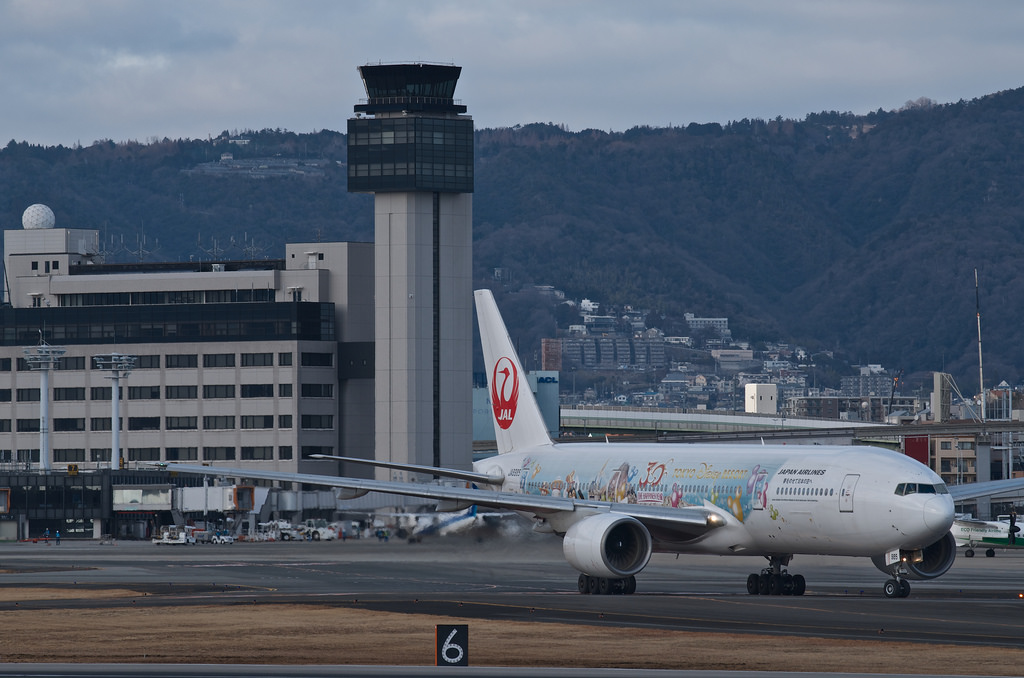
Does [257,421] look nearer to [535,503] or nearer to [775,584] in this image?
[535,503]

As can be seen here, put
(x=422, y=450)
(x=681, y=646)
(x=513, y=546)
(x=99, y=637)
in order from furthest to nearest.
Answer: (x=422, y=450) < (x=513, y=546) < (x=99, y=637) < (x=681, y=646)

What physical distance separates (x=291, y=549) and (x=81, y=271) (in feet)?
273

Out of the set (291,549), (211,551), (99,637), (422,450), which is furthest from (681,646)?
(422,450)

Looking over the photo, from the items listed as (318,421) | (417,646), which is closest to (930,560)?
(417,646)

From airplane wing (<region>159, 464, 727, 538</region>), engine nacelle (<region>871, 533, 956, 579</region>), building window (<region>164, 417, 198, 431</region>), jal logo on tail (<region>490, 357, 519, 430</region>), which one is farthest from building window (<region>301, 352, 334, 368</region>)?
engine nacelle (<region>871, 533, 956, 579</region>)

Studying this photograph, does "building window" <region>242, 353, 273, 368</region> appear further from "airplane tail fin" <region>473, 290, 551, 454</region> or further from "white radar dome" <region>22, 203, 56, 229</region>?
"airplane tail fin" <region>473, 290, 551, 454</region>

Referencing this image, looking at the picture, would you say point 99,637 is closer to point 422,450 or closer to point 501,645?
point 501,645

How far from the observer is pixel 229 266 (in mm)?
171125

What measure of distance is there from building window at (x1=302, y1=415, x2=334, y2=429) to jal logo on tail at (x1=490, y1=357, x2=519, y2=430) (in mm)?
88533

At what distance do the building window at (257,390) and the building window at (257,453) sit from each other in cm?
525

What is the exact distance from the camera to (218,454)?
163 meters

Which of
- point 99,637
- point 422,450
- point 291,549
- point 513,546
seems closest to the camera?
point 99,637

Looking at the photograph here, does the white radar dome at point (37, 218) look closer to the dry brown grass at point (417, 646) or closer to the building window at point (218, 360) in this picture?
the building window at point (218, 360)

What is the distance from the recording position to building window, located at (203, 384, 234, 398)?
534 ft
